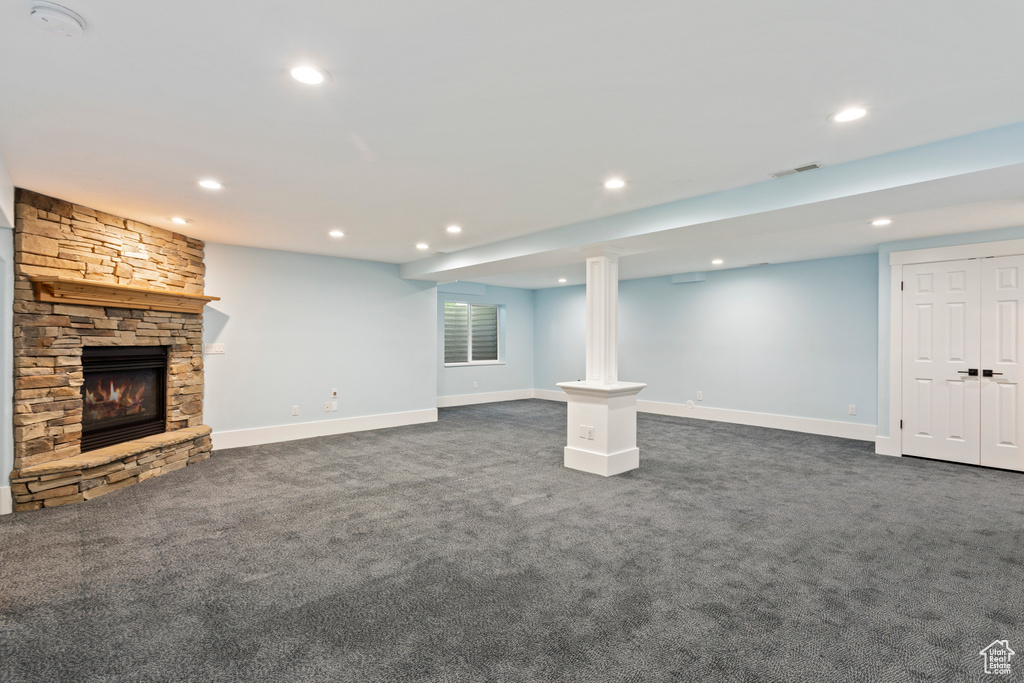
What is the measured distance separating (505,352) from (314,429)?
4847mm

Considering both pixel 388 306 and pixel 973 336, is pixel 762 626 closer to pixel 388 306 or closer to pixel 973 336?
pixel 973 336

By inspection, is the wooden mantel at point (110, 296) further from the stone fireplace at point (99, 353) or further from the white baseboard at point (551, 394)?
the white baseboard at point (551, 394)

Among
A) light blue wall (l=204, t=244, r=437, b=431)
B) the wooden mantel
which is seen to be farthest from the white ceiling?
light blue wall (l=204, t=244, r=437, b=431)

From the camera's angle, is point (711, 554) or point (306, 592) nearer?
point (306, 592)

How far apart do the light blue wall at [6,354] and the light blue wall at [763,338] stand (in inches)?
314

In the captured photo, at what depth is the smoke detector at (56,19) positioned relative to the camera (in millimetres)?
1731

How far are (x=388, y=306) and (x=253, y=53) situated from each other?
17.9 feet

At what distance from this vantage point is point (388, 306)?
7.39 metres

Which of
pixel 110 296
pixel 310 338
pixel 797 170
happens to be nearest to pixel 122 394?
pixel 110 296

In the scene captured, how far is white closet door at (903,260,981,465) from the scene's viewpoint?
5207mm

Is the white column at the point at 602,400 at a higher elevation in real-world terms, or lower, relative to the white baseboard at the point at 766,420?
higher

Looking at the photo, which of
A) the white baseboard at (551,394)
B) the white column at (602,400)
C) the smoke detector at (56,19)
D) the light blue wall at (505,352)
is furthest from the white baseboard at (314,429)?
the smoke detector at (56,19)

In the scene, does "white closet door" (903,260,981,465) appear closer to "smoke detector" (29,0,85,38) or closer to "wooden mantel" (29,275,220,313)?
"smoke detector" (29,0,85,38)

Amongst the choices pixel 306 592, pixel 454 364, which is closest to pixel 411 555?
pixel 306 592
